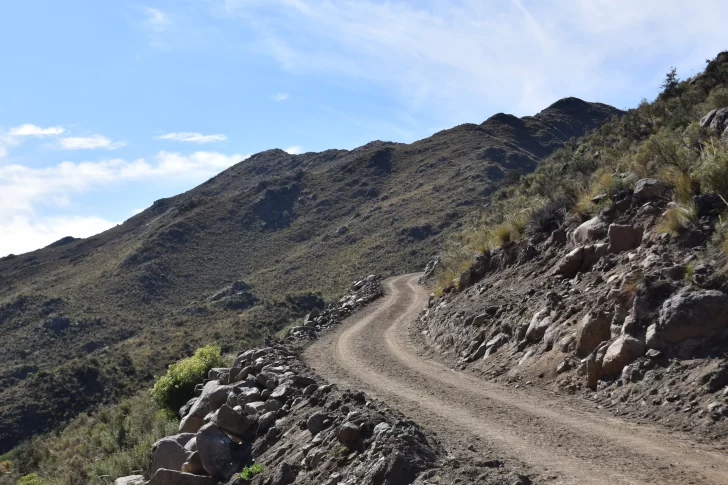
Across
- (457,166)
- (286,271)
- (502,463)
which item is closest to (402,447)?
(502,463)

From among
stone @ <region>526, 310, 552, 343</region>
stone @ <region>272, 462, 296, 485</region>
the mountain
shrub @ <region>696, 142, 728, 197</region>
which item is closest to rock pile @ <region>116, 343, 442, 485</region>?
stone @ <region>272, 462, 296, 485</region>

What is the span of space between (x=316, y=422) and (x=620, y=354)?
16.1ft

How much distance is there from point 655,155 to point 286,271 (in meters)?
61.3

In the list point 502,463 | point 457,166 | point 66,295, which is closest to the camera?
point 502,463

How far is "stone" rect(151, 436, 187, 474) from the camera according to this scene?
10.9 m

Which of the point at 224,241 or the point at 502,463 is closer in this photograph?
the point at 502,463

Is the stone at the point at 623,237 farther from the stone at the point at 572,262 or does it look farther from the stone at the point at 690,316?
the stone at the point at 690,316

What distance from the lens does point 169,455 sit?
11062 millimetres

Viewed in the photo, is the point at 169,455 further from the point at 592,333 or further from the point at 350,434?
the point at 592,333

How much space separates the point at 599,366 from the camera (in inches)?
404

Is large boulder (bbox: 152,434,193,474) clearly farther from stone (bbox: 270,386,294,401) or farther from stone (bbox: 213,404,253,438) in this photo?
stone (bbox: 270,386,294,401)

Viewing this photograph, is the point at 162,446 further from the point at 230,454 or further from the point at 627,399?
the point at 627,399

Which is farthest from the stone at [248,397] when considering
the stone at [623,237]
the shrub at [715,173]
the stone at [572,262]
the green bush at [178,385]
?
the shrub at [715,173]

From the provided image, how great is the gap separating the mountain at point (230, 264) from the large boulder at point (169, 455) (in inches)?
947
